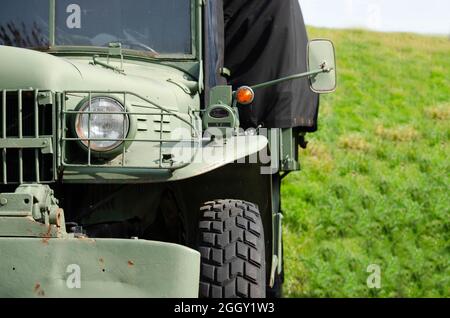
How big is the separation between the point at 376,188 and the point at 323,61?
7.97 m

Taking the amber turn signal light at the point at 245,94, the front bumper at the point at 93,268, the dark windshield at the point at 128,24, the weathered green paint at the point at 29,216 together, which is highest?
the dark windshield at the point at 128,24

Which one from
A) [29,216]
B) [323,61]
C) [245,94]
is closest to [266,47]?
[323,61]

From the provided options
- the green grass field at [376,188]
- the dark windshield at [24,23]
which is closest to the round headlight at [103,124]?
the dark windshield at [24,23]

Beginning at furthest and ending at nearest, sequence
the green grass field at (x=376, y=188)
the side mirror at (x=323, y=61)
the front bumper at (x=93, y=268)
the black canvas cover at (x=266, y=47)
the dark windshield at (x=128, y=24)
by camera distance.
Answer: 1. the green grass field at (x=376, y=188)
2. the black canvas cover at (x=266, y=47)
3. the dark windshield at (x=128, y=24)
4. the side mirror at (x=323, y=61)
5. the front bumper at (x=93, y=268)

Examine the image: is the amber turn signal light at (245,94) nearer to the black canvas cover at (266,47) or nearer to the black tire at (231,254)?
the black tire at (231,254)

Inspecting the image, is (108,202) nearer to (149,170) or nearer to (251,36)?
(149,170)

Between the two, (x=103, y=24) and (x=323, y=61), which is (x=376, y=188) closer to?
(x=103, y=24)

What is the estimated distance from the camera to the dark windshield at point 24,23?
612cm

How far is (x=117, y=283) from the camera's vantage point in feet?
14.2

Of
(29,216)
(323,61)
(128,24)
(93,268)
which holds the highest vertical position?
(128,24)

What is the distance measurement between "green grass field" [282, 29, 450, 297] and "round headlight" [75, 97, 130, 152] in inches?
230

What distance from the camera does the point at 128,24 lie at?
6.16 meters

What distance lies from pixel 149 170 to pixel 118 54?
60.0 inches

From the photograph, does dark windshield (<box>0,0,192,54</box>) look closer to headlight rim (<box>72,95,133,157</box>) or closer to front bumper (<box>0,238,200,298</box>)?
headlight rim (<box>72,95,133,157</box>)
